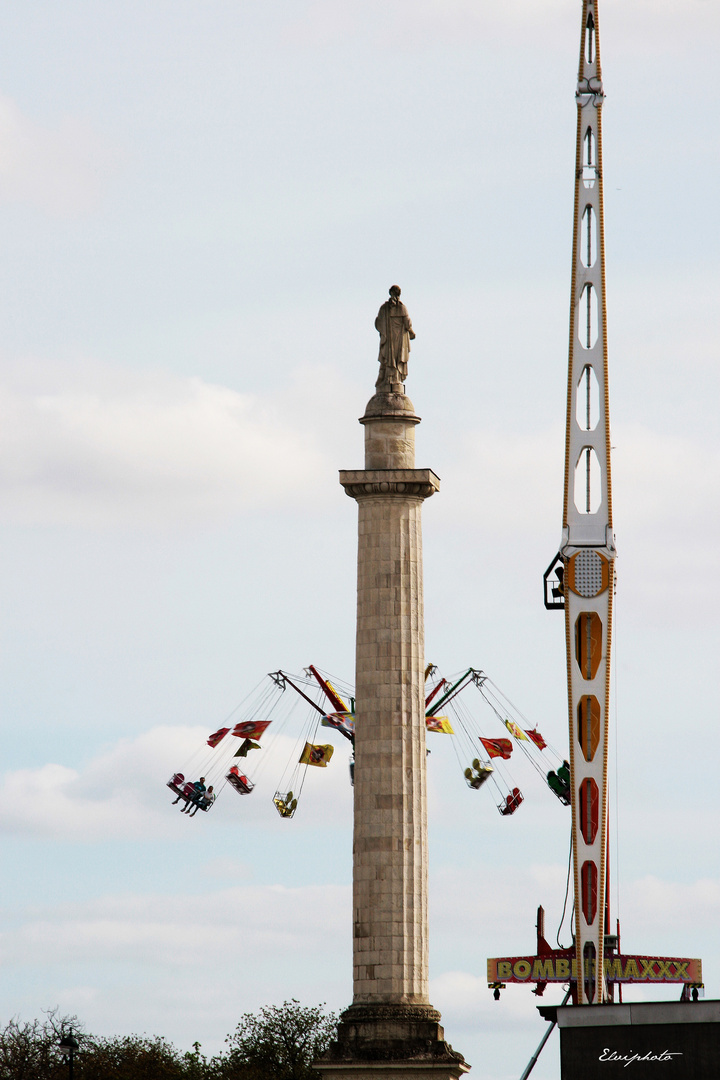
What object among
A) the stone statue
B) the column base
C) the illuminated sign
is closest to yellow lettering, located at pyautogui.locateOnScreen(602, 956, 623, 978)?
the illuminated sign

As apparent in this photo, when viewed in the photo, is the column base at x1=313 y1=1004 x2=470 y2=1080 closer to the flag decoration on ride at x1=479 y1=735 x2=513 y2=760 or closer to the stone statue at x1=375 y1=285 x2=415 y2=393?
the flag decoration on ride at x1=479 y1=735 x2=513 y2=760

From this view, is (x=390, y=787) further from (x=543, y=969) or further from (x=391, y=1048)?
(x=543, y=969)

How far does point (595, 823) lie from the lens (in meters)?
81.6

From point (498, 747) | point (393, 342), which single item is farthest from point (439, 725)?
point (393, 342)

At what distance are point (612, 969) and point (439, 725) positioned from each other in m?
11.0

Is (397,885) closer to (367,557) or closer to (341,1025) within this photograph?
(341,1025)

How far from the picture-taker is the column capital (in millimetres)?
76812

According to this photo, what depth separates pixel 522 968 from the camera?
87.5 meters

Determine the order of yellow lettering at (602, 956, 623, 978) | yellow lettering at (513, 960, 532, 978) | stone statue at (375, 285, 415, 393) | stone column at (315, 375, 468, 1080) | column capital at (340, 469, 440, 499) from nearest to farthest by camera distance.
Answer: stone column at (315, 375, 468, 1080), column capital at (340, 469, 440, 499), stone statue at (375, 285, 415, 393), yellow lettering at (602, 956, 623, 978), yellow lettering at (513, 960, 532, 978)

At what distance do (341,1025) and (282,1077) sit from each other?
1452 inches

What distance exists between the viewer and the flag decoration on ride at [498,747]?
8744 cm

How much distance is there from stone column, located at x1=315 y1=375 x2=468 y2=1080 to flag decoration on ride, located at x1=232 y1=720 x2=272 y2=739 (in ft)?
33.0

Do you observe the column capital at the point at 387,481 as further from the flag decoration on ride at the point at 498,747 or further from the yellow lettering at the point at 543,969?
the yellow lettering at the point at 543,969

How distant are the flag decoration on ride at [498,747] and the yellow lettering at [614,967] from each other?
8589mm
